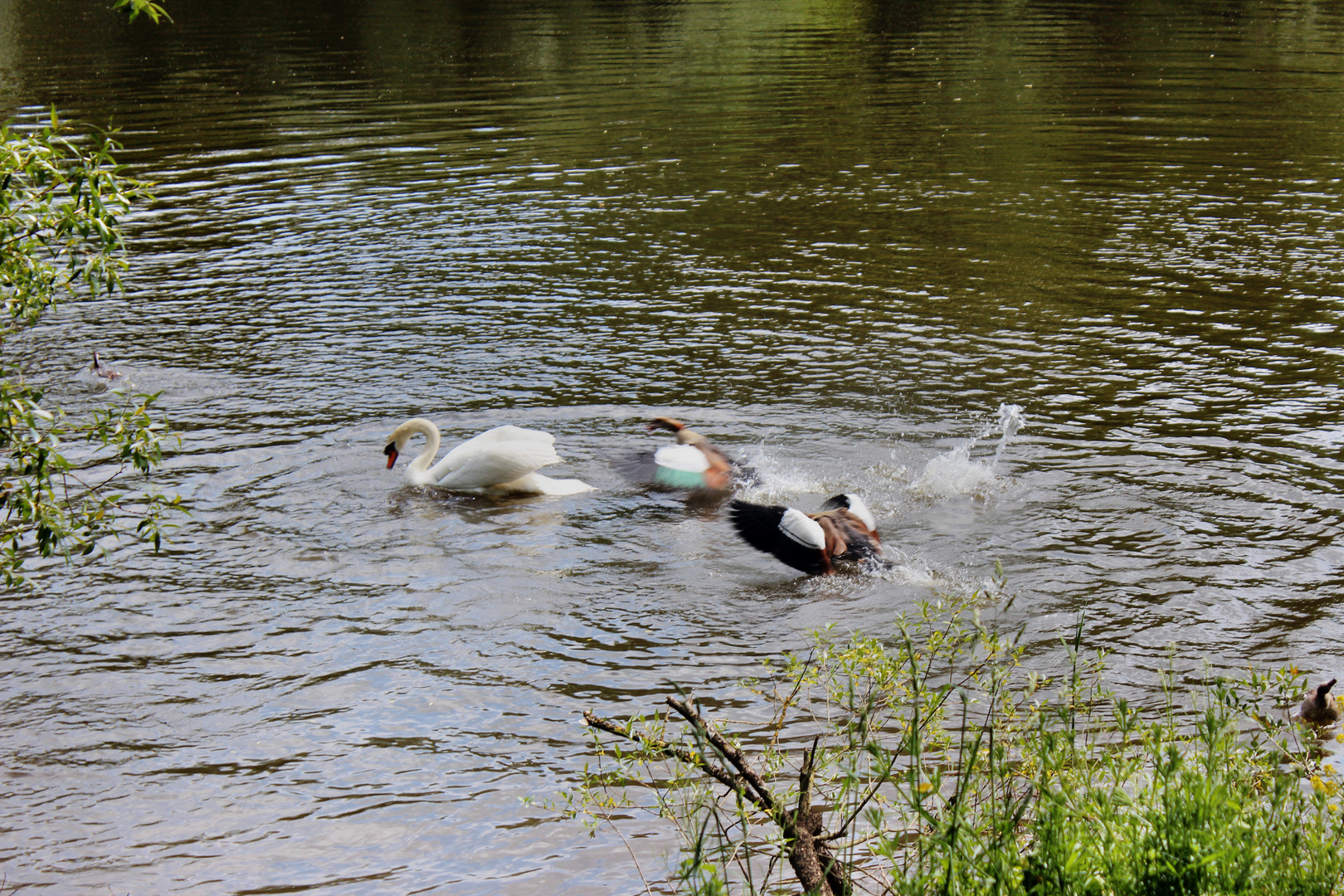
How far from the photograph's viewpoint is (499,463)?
401 inches

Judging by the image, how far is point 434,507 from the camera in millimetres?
10422

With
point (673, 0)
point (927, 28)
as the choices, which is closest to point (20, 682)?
point (927, 28)

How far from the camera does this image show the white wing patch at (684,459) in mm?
9977

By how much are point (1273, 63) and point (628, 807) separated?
109 feet

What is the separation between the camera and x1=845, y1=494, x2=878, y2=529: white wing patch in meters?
8.71

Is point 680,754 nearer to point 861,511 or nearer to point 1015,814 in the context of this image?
point 1015,814

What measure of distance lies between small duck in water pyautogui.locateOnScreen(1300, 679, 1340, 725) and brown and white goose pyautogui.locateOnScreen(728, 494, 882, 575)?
3.10 metres

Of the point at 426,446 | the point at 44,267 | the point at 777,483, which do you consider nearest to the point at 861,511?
the point at 777,483

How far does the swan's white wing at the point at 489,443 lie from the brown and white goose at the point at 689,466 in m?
0.95

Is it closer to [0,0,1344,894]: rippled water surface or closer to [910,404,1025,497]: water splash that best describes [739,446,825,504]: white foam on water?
[0,0,1344,894]: rippled water surface

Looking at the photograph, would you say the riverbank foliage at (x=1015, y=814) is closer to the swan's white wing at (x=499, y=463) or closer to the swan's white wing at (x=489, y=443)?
the swan's white wing at (x=499, y=463)

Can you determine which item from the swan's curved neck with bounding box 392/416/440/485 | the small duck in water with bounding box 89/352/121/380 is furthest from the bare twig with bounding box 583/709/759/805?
the small duck in water with bounding box 89/352/121/380

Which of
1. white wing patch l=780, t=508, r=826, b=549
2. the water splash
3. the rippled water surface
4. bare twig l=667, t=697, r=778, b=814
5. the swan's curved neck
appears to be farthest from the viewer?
the swan's curved neck

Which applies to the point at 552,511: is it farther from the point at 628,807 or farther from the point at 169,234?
the point at 169,234
